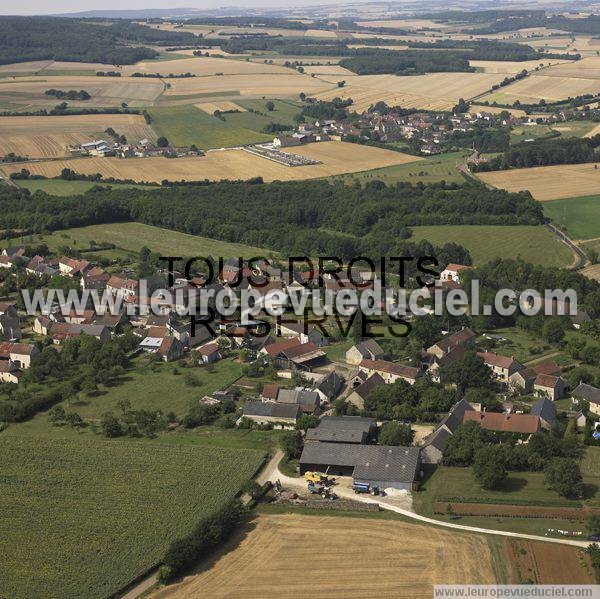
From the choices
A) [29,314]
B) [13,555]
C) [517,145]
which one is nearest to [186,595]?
[13,555]

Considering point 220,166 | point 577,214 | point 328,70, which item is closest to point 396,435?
point 577,214

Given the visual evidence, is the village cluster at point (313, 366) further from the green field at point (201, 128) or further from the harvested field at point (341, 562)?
the green field at point (201, 128)

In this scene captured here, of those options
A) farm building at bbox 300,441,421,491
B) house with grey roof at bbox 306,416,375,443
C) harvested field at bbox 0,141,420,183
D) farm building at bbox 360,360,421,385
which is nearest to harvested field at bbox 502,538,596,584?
farm building at bbox 300,441,421,491

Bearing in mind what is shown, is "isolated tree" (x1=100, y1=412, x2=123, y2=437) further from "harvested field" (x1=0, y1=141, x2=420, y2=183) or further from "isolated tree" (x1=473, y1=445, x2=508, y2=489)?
"harvested field" (x1=0, y1=141, x2=420, y2=183)

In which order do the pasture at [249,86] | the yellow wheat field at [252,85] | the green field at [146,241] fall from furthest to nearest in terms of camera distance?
the yellow wheat field at [252,85], the pasture at [249,86], the green field at [146,241]

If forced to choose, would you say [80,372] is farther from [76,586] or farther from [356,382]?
[76,586]

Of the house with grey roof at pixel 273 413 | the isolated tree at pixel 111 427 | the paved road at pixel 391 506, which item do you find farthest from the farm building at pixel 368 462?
the isolated tree at pixel 111 427
